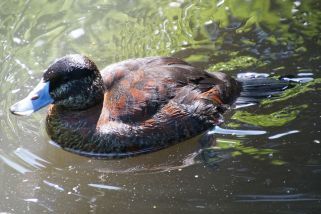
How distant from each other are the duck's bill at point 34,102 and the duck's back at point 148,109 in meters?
0.31

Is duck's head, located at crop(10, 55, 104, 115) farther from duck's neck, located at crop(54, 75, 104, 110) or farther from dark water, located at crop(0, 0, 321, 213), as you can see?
dark water, located at crop(0, 0, 321, 213)

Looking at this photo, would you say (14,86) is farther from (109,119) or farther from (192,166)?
(192,166)

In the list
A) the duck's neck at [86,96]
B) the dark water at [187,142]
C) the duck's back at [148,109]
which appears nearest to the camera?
the dark water at [187,142]

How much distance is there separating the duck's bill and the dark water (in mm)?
497

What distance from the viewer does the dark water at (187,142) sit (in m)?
5.07

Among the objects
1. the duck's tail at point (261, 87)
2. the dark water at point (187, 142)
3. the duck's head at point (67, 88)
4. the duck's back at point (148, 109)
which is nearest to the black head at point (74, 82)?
the duck's head at point (67, 88)

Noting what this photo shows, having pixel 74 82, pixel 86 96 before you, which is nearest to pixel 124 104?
pixel 86 96

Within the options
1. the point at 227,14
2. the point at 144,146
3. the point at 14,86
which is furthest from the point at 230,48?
the point at 14,86

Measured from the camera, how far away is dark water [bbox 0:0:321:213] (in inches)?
200

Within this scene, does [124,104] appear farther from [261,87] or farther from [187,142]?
[261,87]

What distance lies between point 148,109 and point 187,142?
0.54 meters

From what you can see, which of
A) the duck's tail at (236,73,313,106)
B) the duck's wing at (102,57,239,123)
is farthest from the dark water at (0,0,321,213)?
the duck's wing at (102,57,239,123)

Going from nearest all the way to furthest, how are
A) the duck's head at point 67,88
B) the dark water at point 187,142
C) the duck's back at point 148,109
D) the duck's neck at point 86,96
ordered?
the dark water at point 187,142 → the duck's back at point 148,109 → the duck's head at point 67,88 → the duck's neck at point 86,96

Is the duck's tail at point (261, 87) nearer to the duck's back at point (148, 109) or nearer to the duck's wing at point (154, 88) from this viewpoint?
the duck's wing at point (154, 88)
